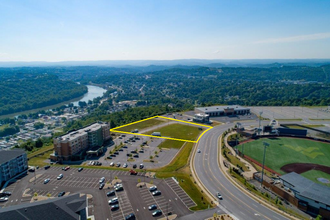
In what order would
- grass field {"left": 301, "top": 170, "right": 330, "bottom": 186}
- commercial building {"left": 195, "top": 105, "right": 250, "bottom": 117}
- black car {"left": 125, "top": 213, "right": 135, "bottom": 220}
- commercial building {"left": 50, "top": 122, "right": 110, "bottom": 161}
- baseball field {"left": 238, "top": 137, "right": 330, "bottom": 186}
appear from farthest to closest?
commercial building {"left": 195, "top": 105, "right": 250, "bottom": 117} → commercial building {"left": 50, "top": 122, "right": 110, "bottom": 161} → baseball field {"left": 238, "top": 137, "right": 330, "bottom": 186} → grass field {"left": 301, "top": 170, "right": 330, "bottom": 186} → black car {"left": 125, "top": 213, "right": 135, "bottom": 220}

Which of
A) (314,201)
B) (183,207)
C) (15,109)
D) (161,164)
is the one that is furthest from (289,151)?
(15,109)

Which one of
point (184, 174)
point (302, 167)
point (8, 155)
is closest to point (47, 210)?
point (184, 174)

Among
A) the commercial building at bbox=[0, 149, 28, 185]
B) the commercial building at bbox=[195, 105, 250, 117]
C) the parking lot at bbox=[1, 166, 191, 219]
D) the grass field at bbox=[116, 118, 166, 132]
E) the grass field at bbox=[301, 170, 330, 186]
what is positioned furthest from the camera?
the commercial building at bbox=[195, 105, 250, 117]

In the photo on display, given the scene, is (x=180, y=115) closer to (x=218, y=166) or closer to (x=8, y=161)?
(x=218, y=166)

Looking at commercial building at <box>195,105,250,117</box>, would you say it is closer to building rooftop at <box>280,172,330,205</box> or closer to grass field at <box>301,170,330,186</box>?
grass field at <box>301,170,330,186</box>

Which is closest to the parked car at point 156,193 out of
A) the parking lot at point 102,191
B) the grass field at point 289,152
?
the parking lot at point 102,191

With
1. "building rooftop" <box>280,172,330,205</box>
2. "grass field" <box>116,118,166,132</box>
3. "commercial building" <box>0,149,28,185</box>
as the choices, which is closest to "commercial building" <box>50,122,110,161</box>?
"commercial building" <box>0,149,28,185</box>

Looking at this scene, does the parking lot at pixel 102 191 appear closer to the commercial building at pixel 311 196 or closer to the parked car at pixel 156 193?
the parked car at pixel 156 193
